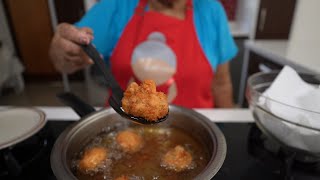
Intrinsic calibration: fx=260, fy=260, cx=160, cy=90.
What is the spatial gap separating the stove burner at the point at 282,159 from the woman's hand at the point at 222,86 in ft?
1.54

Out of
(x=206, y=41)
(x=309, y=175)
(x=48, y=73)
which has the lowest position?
(x=48, y=73)

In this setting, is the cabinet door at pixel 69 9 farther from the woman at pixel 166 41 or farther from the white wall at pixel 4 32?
the woman at pixel 166 41

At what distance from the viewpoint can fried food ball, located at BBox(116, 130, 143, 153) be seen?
470 mm

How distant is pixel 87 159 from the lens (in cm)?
43

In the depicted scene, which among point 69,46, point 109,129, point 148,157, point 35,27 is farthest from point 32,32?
point 148,157

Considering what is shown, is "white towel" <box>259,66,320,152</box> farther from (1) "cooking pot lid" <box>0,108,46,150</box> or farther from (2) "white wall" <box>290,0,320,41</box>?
(2) "white wall" <box>290,0,320,41</box>

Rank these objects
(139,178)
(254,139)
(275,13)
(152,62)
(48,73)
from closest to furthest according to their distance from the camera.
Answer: (139,178)
(254,139)
(152,62)
(275,13)
(48,73)

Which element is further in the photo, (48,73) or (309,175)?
(48,73)

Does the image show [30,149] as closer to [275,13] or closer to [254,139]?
[254,139]

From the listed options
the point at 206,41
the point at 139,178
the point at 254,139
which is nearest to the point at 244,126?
the point at 254,139

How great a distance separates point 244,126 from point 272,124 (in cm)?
13

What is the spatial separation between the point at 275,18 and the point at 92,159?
185 cm

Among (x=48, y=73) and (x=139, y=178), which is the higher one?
→ (x=139, y=178)

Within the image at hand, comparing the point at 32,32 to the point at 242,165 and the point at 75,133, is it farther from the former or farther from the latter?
the point at 242,165
